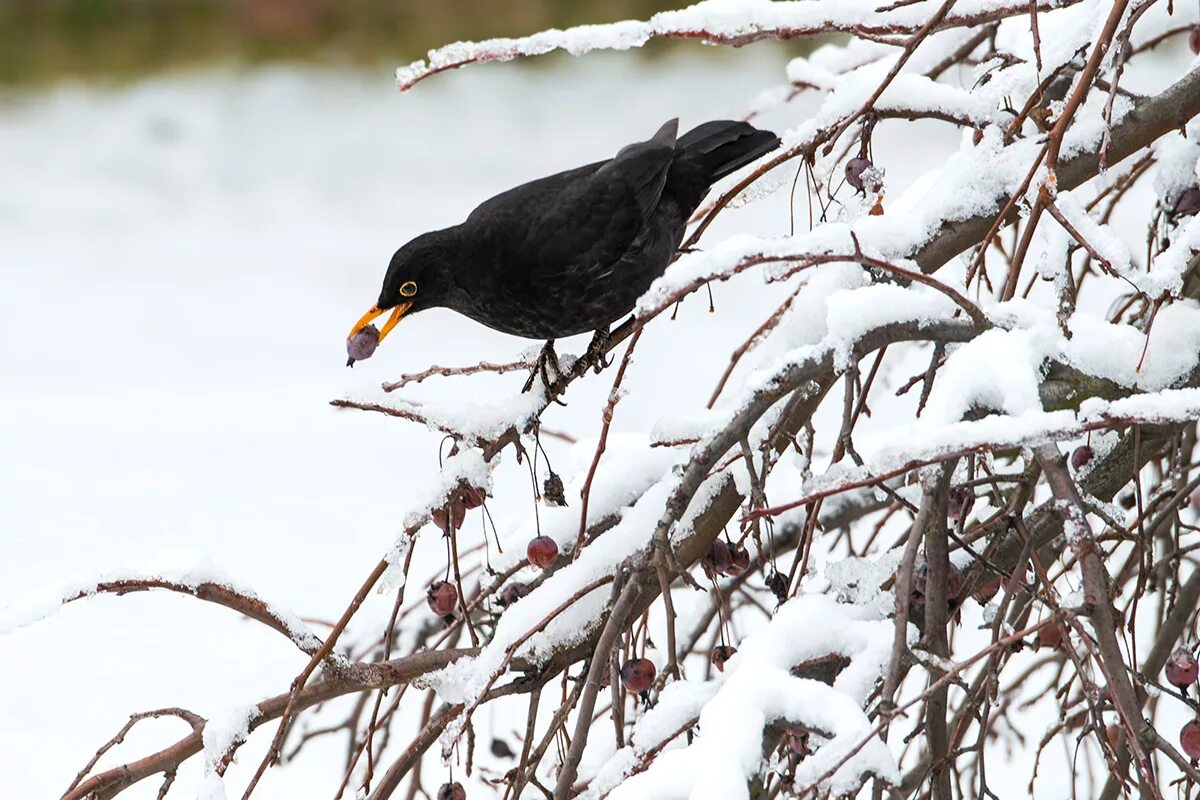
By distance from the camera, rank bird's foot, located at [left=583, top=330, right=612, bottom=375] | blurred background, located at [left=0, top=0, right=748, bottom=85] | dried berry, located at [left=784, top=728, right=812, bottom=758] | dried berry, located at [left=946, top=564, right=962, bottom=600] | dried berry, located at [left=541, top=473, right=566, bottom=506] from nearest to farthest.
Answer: dried berry, located at [left=784, top=728, right=812, bottom=758], dried berry, located at [left=946, top=564, right=962, bottom=600], dried berry, located at [left=541, top=473, right=566, bottom=506], bird's foot, located at [left=583, top=330, right=612, bottom=375], blurred background, located at [left=0, top=0, right=748, bottom=85]

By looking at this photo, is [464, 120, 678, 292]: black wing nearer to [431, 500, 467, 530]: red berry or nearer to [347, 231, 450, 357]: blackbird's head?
[347, 231, 450, 357]: blackbird's head

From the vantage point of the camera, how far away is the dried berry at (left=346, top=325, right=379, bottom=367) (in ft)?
3.77

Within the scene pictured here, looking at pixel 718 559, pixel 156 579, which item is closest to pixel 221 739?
pixel 156 579

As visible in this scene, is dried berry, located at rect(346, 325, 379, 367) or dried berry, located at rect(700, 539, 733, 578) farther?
dried berry, located at rect(346, 325, 379, 367)

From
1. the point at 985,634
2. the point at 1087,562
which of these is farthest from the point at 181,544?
the point at 1087,562

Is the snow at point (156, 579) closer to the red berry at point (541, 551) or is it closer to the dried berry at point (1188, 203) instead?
the red berry at point (541, 551)

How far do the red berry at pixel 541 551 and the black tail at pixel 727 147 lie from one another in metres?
0.63

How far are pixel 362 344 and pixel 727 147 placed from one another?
1.70 feet

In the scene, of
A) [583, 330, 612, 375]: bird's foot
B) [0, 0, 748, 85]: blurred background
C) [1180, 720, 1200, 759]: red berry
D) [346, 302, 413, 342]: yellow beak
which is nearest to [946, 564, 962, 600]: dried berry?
[1180, 720, 1200, 759]: red berry

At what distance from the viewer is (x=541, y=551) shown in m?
0.94

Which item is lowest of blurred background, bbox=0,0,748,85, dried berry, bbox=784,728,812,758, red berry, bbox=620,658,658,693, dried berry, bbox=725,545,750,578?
dried berry, bbox=784,728,812,758

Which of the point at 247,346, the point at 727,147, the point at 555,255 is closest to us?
the point at 555,255

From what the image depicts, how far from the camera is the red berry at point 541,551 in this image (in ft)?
3.10

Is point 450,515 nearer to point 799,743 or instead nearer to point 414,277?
point 799,743
